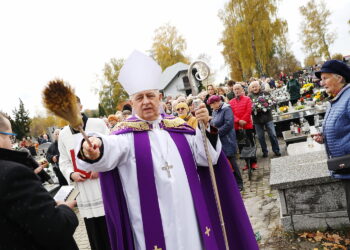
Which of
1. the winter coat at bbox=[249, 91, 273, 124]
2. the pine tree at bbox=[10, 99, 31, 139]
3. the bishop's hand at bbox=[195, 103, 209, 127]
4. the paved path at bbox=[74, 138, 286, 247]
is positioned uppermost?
the pine tree at bbox=[10, 99, 31, 139]

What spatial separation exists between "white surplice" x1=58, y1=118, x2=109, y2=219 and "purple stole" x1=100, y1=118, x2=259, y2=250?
1.03 meters

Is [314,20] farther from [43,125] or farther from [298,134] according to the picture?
[43,125]

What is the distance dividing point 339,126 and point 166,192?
1922 millimetres

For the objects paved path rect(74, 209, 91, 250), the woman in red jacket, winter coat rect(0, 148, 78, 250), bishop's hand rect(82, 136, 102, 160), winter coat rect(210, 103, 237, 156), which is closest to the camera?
winter coat rect(0, 148, 78, 250)

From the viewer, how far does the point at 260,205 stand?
5.17m

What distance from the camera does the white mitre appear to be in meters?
2.68

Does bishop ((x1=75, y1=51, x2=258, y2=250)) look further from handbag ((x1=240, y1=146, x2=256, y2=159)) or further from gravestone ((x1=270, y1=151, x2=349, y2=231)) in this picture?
handbag ((x1=240, y1=146, x2=256, y2=159))

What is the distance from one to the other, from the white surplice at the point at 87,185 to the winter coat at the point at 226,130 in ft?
9.78

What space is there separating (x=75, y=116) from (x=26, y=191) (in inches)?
20.6

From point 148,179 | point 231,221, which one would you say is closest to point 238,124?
point 231,221

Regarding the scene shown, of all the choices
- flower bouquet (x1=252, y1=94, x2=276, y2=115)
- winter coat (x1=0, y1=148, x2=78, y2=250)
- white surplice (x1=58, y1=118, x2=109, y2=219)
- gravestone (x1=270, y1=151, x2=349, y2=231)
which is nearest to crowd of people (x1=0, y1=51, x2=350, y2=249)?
winter coat (x1=0, y1=148, x2=78, y2=250)

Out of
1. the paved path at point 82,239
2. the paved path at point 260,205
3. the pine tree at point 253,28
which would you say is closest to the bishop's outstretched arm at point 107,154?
the paved path at point 260,205

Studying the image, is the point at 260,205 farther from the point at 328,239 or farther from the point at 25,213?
the point at 25,213

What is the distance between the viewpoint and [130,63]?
2805 millimetres
